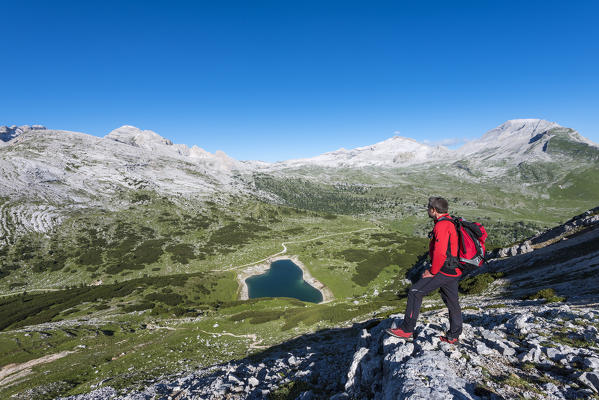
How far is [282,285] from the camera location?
9800cm

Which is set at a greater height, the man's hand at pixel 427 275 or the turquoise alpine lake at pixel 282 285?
the man's hand at pixel 427 275

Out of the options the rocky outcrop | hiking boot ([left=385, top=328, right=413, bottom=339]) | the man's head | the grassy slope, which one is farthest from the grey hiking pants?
the grassy slope

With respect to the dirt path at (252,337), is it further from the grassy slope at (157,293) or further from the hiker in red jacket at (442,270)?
the hiker in red jacket at (442,270)

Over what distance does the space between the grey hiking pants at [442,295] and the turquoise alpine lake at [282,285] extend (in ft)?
256

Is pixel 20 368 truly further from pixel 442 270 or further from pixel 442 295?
pixel 442 270

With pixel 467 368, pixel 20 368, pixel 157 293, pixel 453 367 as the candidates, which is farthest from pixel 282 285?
pixel 467 368

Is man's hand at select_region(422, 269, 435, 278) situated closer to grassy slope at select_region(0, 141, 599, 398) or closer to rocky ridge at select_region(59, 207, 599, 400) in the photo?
rocky ridge at select_region(59, 207, 599, 400)

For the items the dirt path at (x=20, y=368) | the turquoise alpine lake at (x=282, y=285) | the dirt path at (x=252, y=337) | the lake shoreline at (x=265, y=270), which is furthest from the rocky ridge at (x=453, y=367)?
the turquoise alpine lake at (x=282, y=285)

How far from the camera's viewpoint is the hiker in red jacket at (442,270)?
953 centimetres

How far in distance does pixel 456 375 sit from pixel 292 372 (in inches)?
447

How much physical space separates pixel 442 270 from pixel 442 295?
1.08 metres

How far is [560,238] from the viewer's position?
4162cm

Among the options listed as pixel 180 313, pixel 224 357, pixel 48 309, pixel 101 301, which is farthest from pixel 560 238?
pixel 48 309

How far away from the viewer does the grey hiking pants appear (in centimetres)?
1004
